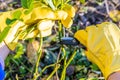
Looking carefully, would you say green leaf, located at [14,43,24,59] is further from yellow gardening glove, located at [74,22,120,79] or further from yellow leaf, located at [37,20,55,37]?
yellow gardening glove, located at [74,22,120,79]

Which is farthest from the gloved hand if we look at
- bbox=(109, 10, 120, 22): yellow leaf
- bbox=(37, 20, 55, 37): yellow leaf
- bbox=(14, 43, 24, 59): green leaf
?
bbox=(109, 10, 120, 22): yellow leaf

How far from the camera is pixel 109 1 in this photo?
7.97 feet

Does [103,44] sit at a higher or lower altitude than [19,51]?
higher

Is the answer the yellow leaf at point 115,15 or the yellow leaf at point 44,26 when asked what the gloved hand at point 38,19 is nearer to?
the yellow leaf at point 44,26

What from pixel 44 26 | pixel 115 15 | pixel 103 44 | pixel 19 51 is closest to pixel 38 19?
pixel 44 26

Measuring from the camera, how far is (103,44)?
51.9 inches

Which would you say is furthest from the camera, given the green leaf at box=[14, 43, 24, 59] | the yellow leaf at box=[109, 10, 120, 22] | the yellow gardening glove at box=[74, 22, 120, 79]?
the yellow leaf at box=[109, 10, 120, 22]

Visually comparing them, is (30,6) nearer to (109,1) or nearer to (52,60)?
(52,60)

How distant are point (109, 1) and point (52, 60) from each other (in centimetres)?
66

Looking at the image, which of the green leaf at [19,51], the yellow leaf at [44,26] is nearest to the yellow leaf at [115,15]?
the green leaf at [19,51]

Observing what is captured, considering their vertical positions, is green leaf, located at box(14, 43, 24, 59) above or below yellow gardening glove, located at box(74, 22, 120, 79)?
below

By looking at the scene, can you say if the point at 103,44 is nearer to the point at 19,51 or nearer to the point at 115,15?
the point at 19,51

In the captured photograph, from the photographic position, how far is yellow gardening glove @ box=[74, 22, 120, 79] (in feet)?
4.19

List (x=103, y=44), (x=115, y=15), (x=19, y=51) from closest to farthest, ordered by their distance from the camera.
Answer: (x=103, y=44) → (x=19, y=51) → (x=115, y=15)
